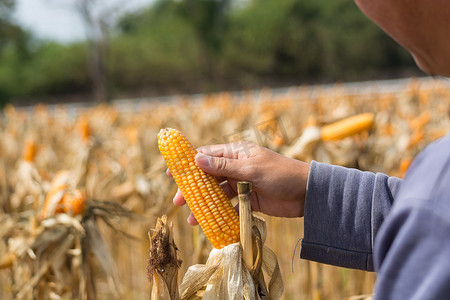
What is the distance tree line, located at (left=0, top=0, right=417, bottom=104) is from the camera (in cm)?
4241

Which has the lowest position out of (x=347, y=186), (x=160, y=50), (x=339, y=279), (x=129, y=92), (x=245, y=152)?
(x=339, y=279)

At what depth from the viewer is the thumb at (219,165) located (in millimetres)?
1613

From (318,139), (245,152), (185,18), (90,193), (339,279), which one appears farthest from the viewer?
(185,18)

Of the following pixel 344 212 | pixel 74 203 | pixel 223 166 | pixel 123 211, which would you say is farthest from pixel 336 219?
pixel 74 203

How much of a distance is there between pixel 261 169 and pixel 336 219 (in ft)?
0.93

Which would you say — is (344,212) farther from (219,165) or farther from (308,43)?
(308,43)

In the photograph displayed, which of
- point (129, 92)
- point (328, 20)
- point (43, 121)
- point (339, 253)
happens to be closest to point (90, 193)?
point (339, 253)

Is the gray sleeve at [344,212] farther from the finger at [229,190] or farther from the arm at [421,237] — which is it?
the arm at [421,237]

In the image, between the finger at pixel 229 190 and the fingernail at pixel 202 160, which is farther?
the finger at pixel 229 190

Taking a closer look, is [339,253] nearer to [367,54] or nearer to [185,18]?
[185,18]

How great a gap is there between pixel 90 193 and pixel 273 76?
4431 cm

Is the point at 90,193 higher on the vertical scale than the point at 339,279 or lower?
higher

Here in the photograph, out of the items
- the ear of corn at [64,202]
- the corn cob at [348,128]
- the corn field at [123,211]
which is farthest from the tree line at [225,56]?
the ear of corn at [64,202]

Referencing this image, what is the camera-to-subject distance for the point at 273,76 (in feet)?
153
